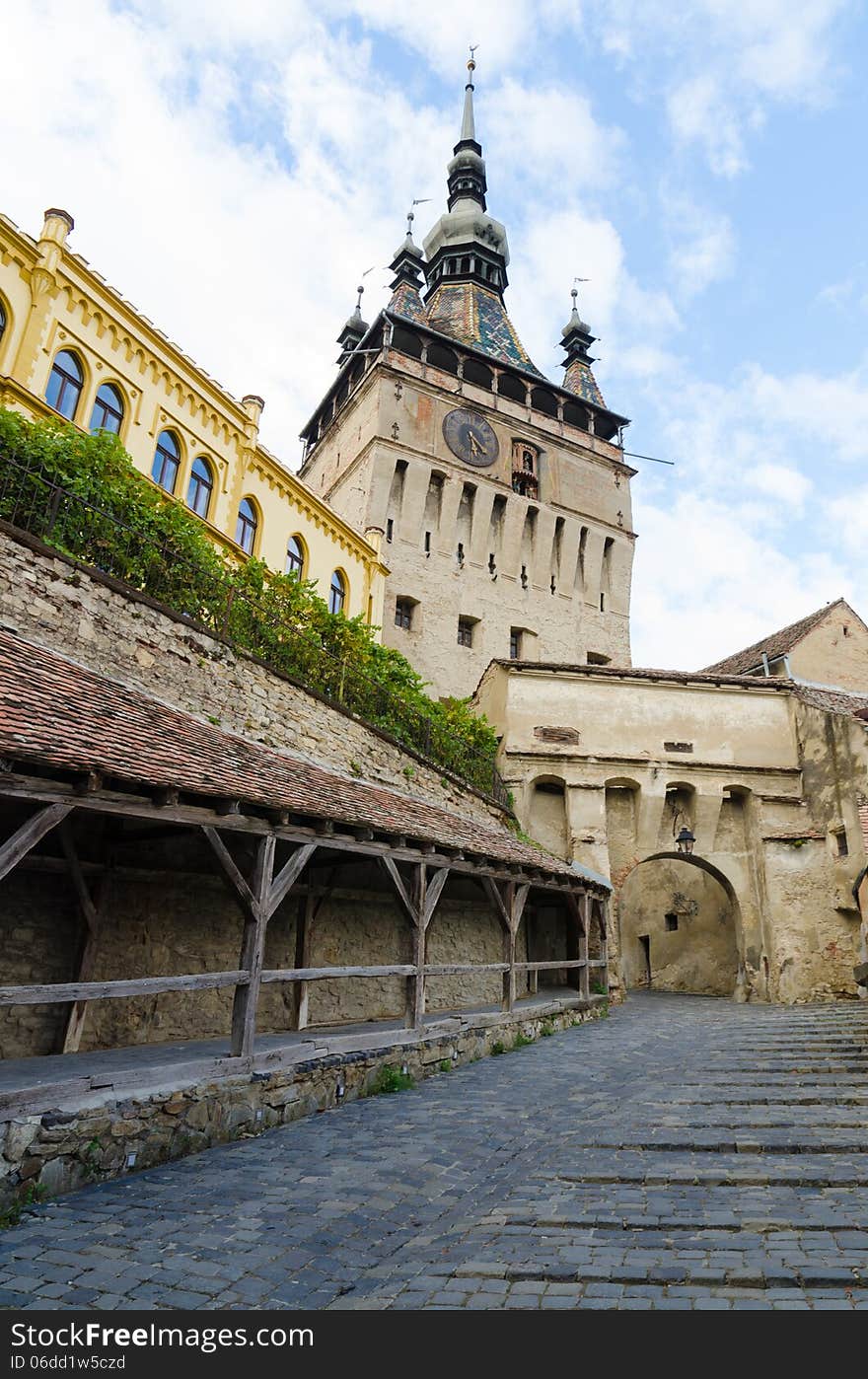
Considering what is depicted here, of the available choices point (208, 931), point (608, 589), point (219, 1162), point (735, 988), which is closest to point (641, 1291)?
point (219, 1162)

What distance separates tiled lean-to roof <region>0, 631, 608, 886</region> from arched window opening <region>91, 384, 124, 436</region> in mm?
9771

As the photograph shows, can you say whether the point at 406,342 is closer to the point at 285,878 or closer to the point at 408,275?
the point at 408,275

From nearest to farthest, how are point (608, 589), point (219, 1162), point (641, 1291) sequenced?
1. point (641, 1291)
2. point (219, 1162)
3. point (608, 589)

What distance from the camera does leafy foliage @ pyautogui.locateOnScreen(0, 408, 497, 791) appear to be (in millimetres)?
9844

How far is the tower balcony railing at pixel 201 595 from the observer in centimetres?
946

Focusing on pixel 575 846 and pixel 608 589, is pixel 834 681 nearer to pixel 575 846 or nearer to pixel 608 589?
pixel 608 589

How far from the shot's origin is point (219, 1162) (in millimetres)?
5176

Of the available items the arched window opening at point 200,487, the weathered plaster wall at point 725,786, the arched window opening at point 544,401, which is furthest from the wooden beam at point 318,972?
the arched window opening at point 544,401

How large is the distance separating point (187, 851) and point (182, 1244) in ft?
17.8

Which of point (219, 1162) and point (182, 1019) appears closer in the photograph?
point (219, 1162)

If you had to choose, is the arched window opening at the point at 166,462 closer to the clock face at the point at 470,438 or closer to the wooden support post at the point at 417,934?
the wooden support post at the point at 417,934

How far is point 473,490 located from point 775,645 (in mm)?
11873

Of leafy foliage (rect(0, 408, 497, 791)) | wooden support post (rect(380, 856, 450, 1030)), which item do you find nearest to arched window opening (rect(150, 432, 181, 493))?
leafy foliage (rect(0, 408, 497, 791))

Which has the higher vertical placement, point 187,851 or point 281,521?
point 281,521
